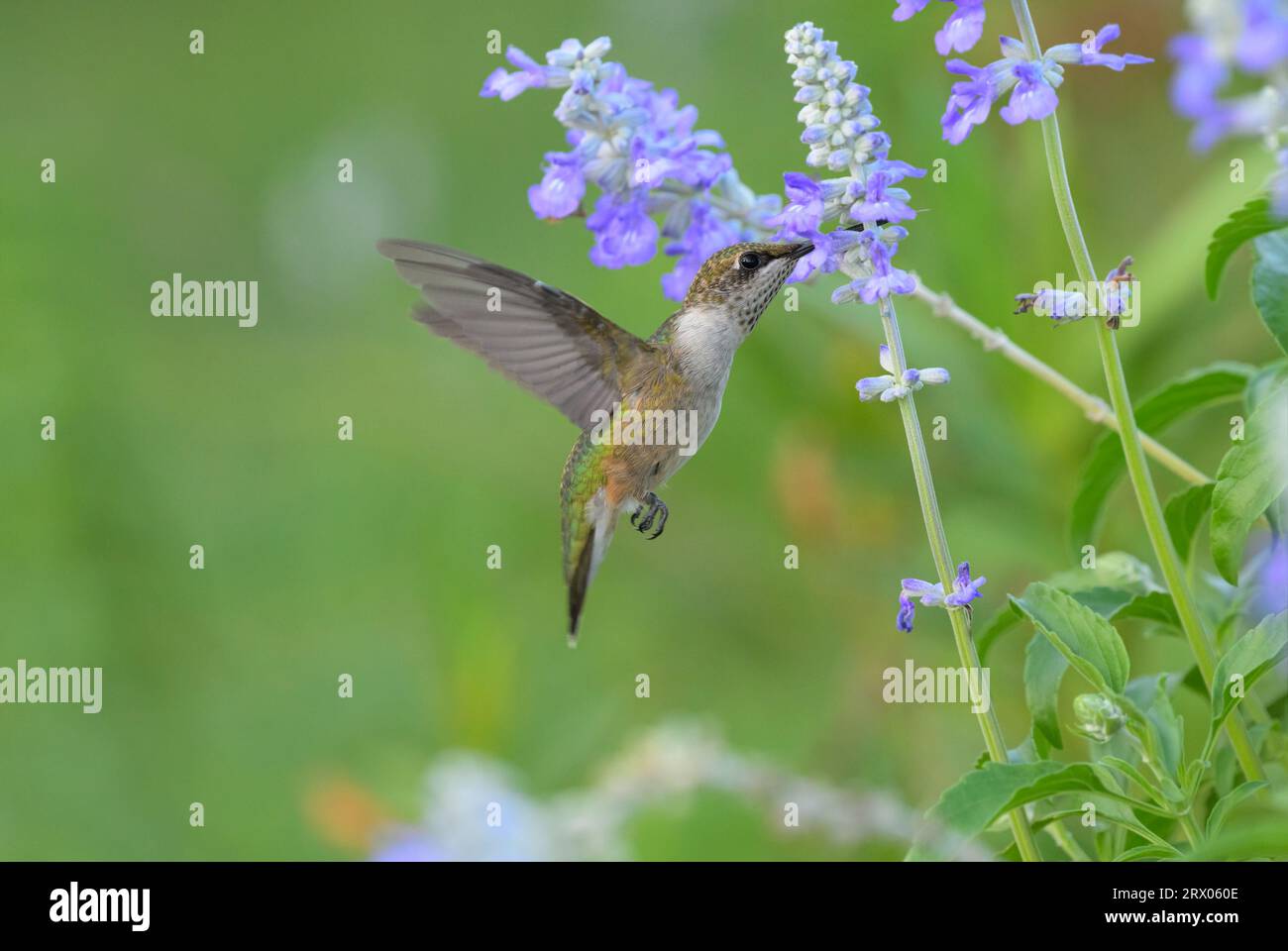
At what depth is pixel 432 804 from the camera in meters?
1.35

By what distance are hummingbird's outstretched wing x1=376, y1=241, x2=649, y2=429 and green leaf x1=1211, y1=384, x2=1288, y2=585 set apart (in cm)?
53

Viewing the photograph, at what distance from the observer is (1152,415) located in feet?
3.45

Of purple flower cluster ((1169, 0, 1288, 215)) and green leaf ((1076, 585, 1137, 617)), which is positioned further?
green leaf ((1076, 585, 1137, 617))

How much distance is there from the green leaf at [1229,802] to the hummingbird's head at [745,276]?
19.3 inches

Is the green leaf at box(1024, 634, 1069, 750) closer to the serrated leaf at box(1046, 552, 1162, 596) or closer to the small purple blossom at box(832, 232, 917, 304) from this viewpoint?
the serrated leaf at box(1046, 552, 1162, 596)

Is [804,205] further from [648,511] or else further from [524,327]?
[648,511]

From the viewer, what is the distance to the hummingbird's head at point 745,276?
106 centimetres

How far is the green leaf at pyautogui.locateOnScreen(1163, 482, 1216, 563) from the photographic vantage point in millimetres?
956

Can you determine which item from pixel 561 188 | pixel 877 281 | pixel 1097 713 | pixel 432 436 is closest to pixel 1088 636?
pixel 1097 713
